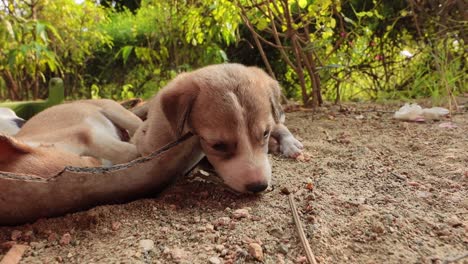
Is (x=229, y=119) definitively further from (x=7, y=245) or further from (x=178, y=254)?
(x=7, y=245)

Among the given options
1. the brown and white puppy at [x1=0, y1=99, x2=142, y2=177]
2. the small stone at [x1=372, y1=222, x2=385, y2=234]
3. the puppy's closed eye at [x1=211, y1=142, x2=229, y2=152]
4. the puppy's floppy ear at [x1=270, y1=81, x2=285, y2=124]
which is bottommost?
the brown and white puppy at [x1=0, y1=99, x2=142, y2=177]

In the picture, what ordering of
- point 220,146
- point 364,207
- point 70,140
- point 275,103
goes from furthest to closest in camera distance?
1. point 70,140
2. point 275,103
3. point 220,146
4. point 364,207

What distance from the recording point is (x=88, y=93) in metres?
8.23

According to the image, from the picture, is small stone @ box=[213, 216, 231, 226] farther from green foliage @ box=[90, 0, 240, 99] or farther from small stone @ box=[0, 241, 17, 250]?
green foliage @ box=[90, 0, 240, 99]

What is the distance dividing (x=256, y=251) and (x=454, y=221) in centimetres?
91

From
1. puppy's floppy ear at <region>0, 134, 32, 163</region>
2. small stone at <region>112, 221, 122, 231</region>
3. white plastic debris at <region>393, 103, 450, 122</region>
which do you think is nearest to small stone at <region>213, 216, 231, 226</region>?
small stone at <region>112, 221, 122, 231</region>

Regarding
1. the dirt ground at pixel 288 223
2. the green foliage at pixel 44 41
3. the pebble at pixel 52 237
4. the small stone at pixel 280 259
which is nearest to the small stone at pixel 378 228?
the dirt ground at pixel 288 223

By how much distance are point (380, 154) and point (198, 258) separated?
1.97 m

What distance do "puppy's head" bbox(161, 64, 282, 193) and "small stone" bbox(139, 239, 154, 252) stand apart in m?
0.66

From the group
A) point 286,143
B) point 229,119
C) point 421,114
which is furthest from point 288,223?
point 421,114

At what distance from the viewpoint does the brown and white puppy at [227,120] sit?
A: 239cm

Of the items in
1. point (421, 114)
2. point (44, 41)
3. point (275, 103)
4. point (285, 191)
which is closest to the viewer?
point (285, 191)

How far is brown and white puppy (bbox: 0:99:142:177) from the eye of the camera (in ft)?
7.41

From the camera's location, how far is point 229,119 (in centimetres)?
245
